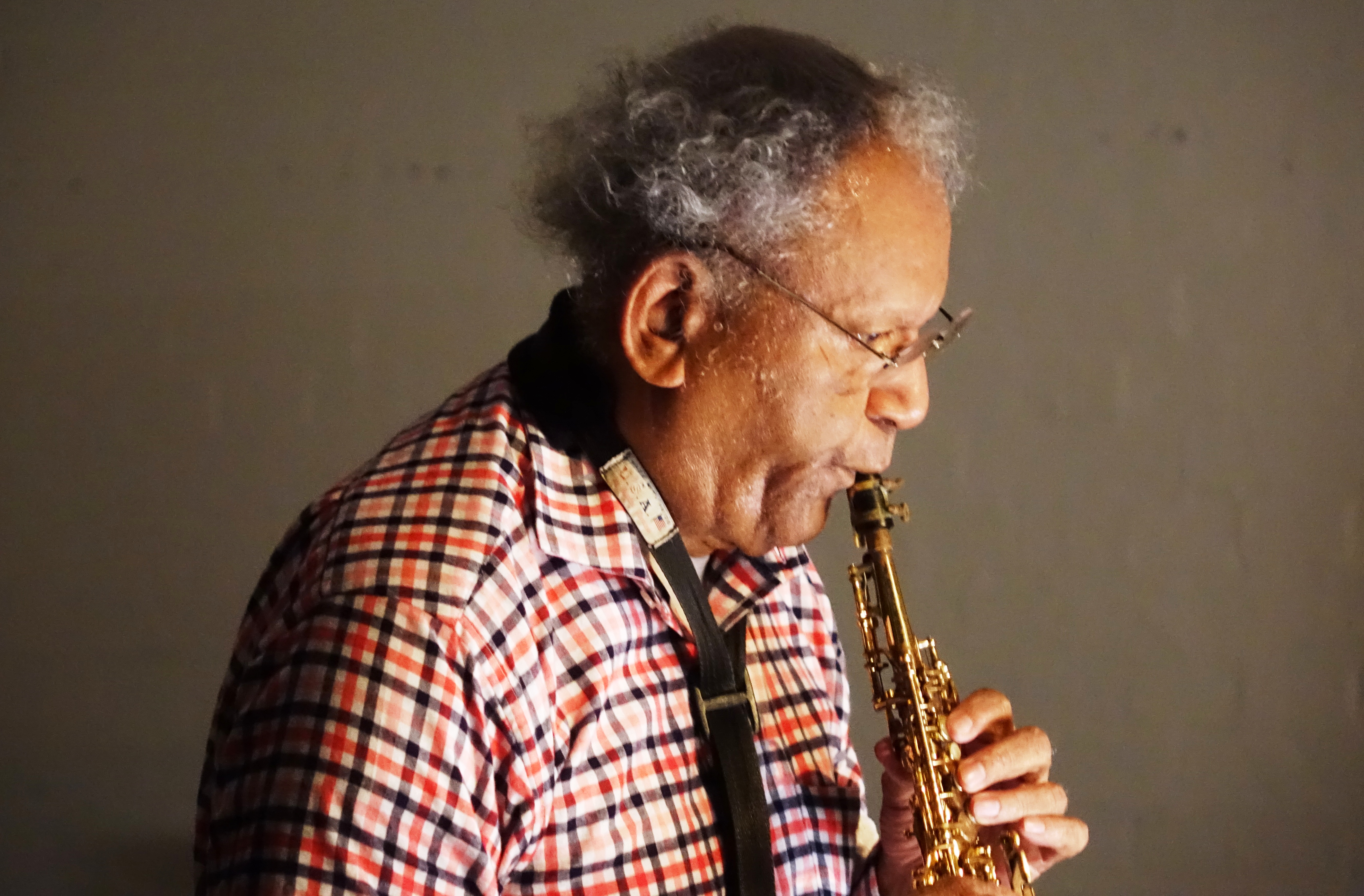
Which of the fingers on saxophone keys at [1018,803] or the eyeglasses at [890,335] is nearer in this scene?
the eyeglasses at [890,335]

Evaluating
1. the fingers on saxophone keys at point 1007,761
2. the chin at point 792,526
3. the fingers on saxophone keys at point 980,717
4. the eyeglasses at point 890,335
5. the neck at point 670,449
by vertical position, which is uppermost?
the eyeglasses at point 890,335

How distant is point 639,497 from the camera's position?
103 cm

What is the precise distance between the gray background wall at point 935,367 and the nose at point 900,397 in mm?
1098

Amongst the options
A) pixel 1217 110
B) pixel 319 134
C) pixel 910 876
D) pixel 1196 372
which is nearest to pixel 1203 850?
pixel 1196 372

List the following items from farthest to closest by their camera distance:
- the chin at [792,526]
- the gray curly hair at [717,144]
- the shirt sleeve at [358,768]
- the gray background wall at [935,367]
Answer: the gray background wall at [935,367] → the chin at [792,526] → the gray curly hair at [717,144] → the shirt sleeve at [358,768]

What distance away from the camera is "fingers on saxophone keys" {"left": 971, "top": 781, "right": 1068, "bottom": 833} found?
1130mm

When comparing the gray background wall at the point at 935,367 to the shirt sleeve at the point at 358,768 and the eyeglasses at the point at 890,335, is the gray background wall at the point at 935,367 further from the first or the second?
the shirt sleeve at the point at 358,768

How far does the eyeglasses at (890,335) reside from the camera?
977mm

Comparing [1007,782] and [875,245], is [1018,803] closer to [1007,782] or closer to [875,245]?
[1007,782]

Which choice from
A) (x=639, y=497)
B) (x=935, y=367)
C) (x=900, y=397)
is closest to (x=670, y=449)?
(x=639, y=497)

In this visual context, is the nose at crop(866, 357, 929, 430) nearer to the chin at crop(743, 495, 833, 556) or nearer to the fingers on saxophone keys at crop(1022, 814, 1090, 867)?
the chin at crop(743, 495, 833, 556)

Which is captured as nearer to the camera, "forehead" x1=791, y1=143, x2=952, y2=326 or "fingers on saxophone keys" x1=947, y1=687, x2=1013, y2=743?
"forehead" x1=791, y1=143, x2=952, y2=326

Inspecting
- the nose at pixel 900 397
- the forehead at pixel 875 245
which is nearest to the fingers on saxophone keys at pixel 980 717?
the nose at pixel 900 397

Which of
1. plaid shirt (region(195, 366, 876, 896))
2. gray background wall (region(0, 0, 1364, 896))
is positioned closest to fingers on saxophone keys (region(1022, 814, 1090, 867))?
plaid shirt (region(195, 366, 876, 896))
